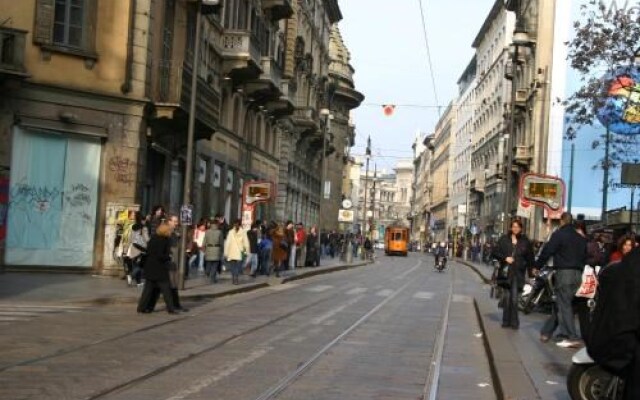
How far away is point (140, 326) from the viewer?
14523 mm

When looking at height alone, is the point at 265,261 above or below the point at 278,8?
below

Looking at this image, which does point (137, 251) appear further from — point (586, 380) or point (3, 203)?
point (586, 380)

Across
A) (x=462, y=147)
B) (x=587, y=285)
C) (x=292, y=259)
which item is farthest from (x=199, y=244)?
(x=462, y=147)

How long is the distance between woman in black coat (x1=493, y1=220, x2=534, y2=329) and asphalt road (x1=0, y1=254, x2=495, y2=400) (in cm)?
86

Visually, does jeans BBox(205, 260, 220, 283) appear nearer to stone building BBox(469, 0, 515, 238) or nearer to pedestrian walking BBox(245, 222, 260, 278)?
pedestrian walking BBox(245, 222, 260, 278)

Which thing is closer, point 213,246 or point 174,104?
point 213,246

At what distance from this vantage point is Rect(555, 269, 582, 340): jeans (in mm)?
12695

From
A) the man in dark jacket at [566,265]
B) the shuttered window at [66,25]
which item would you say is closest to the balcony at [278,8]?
the shuttered window at [66,25]

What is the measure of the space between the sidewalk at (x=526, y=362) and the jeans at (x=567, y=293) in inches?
14.1

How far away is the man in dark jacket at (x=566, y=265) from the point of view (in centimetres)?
1270

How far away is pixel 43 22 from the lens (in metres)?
24.0

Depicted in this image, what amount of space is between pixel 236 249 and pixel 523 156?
4032cm

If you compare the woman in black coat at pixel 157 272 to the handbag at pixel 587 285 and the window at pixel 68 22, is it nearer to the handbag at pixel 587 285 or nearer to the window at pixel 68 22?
the handbag at pixel 587 285

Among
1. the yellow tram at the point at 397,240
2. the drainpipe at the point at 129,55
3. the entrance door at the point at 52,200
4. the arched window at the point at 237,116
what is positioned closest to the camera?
the entrance door at the point at 52,200
